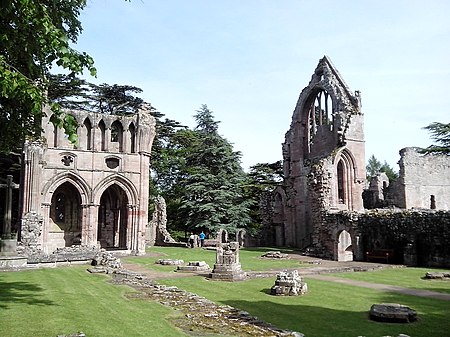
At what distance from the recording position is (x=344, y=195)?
3422cm

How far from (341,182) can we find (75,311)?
2782cm

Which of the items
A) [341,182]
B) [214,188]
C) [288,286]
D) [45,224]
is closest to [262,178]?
[214,188]

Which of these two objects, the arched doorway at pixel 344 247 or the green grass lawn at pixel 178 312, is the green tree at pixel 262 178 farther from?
the green grass lawn at pixel 178 312

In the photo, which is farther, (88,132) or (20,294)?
(88,132)

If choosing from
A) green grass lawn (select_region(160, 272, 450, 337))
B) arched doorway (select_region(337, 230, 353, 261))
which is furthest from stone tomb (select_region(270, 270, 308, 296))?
arched doorway (select_region(337, 230, 353, 261))

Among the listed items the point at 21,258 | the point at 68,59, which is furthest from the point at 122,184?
the point at 68,59

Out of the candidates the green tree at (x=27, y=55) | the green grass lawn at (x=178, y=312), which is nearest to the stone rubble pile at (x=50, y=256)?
the green grass lawn at (x=178, y=312)

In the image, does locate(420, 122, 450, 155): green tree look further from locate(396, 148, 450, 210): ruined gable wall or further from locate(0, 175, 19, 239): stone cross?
locate(0, 175, 19, 239): stone cross

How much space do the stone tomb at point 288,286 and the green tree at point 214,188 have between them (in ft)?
86.5

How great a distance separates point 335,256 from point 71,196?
65.3 ft

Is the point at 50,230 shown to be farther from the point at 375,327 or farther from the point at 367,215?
the point at 375,327

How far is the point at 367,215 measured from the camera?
25.1 metres

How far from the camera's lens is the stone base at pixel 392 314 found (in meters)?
9.40

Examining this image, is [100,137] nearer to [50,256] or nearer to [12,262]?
[50,256]
